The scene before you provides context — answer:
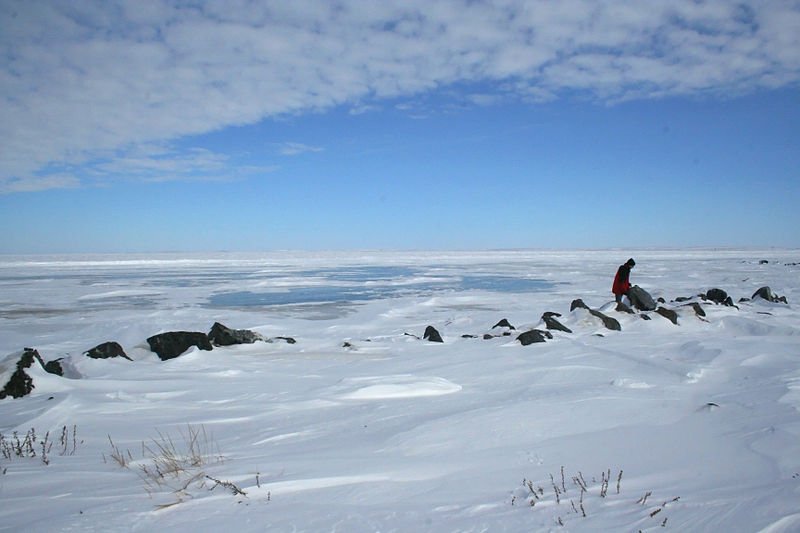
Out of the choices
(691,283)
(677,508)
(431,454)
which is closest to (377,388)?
(431,454)

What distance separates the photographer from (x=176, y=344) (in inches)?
334

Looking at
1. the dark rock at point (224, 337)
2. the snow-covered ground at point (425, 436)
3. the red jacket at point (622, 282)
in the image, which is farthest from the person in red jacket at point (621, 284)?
the dark rock at point (224, 337)

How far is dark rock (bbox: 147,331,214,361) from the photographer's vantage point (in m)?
8.42

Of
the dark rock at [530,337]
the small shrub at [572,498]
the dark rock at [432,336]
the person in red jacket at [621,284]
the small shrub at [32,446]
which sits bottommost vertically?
the dark rock at [432,336]

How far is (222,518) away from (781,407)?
4.85 meters

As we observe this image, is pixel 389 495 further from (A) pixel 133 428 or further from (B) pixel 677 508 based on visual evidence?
(A) pixel 133 428

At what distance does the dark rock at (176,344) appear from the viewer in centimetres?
842

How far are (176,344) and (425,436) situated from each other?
5.76m

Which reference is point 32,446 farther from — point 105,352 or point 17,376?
point 105,352

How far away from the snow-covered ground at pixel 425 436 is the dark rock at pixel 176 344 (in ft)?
0.78

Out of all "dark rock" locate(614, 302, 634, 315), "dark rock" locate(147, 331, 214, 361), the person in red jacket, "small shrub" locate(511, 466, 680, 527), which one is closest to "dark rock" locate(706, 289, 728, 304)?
the person in red jacket

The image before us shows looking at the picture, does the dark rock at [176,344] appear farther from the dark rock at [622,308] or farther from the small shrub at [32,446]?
the dark rock at [622,308]

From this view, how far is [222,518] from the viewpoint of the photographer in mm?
2650

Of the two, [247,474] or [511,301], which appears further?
[511,301]
